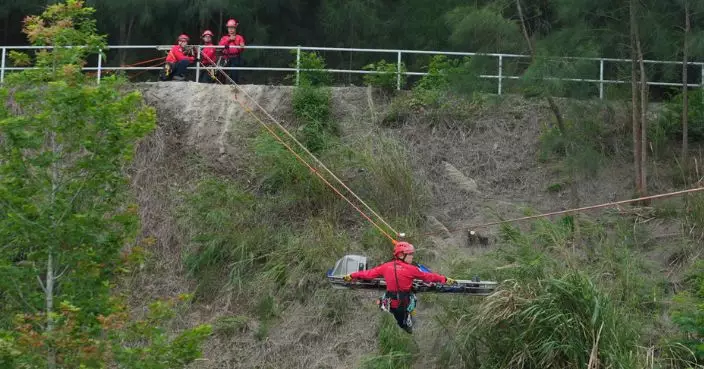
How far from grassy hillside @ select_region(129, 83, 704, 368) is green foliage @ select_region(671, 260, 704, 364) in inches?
2.3

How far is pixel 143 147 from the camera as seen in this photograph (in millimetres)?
23875

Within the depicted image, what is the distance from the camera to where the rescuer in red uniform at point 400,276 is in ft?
53.2

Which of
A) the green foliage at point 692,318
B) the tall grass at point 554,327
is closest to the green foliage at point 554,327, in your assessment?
the tall grass at point 554,327

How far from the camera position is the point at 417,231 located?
2148 centimetres

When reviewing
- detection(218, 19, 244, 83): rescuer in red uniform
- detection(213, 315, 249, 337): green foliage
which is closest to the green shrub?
detection(218, 19, 244, 83): rescuer in red uniform

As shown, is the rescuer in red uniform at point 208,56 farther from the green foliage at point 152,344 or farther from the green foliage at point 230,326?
the green foliage at point 152,344

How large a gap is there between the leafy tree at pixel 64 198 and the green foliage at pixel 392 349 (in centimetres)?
448

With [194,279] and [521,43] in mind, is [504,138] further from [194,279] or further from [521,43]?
[194,279]

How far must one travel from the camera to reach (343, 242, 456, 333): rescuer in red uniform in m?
16.2

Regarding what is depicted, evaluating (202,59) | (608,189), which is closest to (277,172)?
(202,59)

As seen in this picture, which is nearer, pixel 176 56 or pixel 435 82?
pixel 435 82

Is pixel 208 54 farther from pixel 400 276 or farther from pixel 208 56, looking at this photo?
pixel 400 276

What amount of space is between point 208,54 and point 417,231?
20.8 ft

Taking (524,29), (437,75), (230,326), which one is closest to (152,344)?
(230,326)
